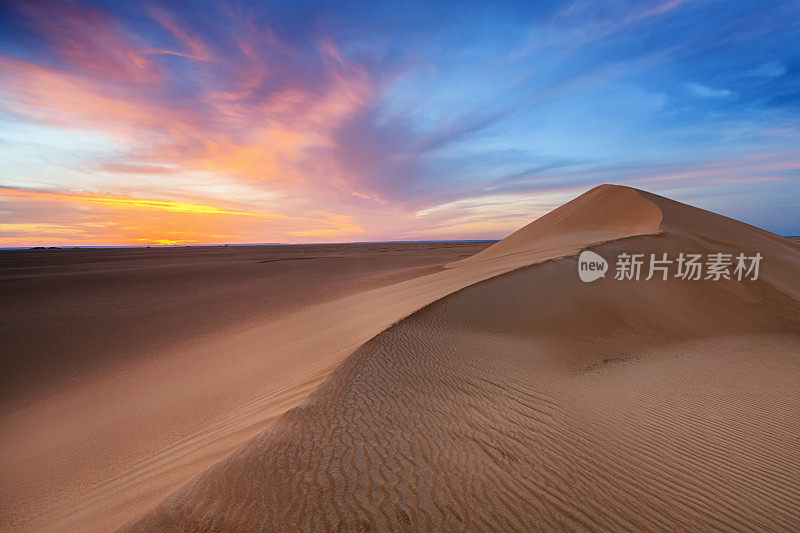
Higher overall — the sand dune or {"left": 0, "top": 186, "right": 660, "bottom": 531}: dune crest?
the sand dune

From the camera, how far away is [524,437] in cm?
309

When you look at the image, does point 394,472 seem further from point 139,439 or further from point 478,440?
point 139,439

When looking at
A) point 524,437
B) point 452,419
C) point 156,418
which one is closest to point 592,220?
point 524,437

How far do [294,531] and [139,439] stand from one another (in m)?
4.69

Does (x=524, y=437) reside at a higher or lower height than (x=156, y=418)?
higher

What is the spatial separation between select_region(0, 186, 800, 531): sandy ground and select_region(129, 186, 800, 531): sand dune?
2cm

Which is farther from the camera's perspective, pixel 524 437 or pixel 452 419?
pixel 452 419

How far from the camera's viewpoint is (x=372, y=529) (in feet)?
6.63

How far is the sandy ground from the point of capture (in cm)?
234

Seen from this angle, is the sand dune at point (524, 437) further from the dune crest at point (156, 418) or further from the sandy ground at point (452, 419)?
the dune crest at point (156, 418)

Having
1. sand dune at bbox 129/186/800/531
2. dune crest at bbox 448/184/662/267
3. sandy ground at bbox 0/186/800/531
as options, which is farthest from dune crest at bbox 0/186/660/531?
dune crest at bbox 448/184/662/267

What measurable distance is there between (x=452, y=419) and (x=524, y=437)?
692mm

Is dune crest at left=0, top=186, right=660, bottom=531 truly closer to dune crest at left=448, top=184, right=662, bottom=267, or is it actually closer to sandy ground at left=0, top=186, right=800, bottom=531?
sandy ground at left=0, top=186, right=800, bottom=531

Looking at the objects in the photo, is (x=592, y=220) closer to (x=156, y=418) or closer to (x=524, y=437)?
(x=524, y=437)
